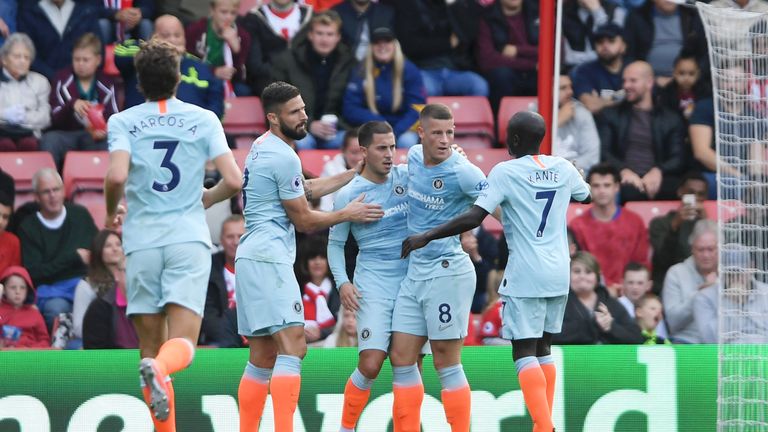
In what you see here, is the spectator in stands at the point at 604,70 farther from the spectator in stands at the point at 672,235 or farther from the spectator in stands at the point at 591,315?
the spectator in stands at the point at 591,315

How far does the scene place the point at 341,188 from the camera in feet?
31.5

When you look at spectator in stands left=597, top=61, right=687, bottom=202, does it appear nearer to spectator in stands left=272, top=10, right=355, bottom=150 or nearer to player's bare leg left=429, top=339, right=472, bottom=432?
spectator in stands left=272, top=10, right=355, bottom=150

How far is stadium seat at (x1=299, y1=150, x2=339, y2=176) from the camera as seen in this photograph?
13000 millimetres

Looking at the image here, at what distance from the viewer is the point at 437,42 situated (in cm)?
1427

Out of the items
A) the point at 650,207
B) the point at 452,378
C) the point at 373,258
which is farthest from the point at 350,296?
the point at 650,207

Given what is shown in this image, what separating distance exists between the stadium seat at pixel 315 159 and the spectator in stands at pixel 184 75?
89 centimetres

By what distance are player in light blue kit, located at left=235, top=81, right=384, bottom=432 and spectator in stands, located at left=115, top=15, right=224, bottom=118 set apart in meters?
4.12

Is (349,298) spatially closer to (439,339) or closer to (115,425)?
(439,339)

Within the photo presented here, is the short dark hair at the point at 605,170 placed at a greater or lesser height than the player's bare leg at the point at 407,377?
greater

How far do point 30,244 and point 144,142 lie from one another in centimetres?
471

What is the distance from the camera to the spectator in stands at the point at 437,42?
1421 centimetres

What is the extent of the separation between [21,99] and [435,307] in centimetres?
576

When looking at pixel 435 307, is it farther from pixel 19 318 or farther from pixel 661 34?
pixel 661 34

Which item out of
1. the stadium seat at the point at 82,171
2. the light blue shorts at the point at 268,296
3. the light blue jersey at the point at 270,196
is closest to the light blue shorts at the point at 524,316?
the light blue shorts at the point at 268,296
